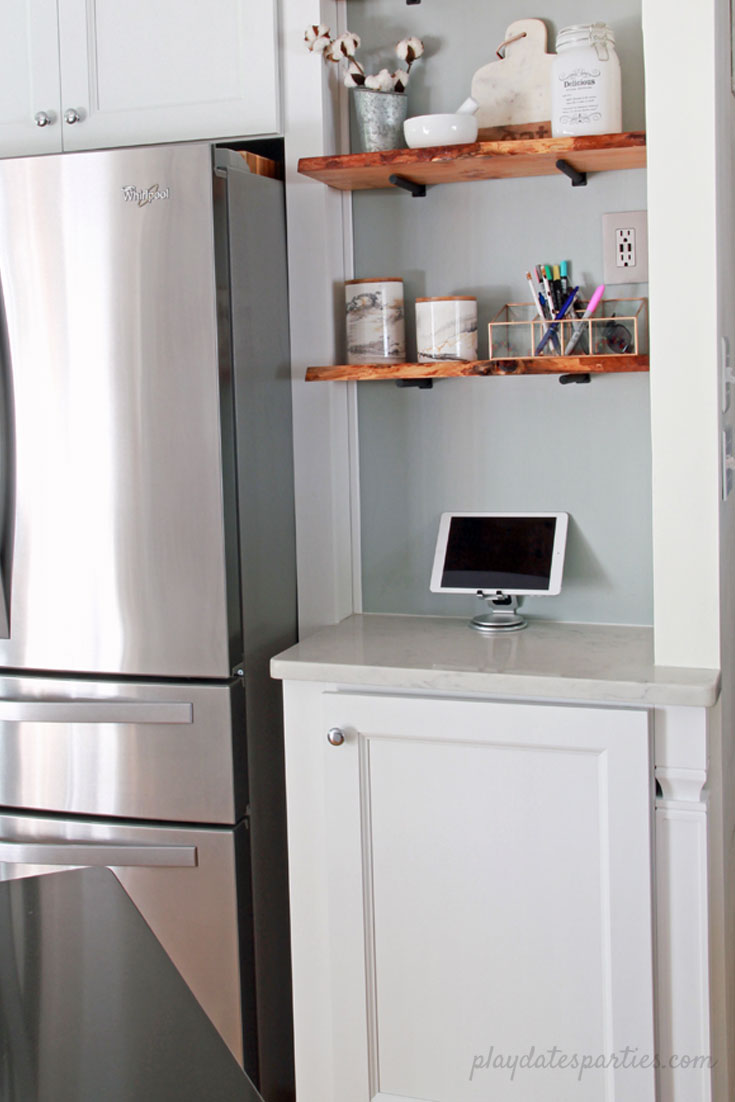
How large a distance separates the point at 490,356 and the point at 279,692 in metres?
0.74

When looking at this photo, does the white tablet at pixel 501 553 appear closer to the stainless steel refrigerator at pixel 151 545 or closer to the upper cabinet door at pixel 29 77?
the stainless steel refrigerator at pixel 151 545

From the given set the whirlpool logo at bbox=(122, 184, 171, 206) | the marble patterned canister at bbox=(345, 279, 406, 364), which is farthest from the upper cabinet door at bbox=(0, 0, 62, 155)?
the marble patterned canister at bbox=(345, 279, 406, 364)

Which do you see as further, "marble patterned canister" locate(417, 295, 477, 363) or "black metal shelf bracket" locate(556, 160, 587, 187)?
"marble patterned canister" locate(417, 295, 477, 363)

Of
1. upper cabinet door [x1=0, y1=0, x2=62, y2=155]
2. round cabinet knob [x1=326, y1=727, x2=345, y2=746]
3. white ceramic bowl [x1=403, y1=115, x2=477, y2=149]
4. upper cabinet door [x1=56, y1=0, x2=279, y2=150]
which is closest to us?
round cabinet knob [x1=326, y1=727, x2=345, y2=746]

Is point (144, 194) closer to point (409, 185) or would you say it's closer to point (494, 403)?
point (409, 185)

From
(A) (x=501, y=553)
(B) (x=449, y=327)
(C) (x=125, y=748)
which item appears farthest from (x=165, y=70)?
(C) (x=125, y=748)

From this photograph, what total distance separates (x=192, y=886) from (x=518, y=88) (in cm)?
154

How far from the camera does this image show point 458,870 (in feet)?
6.35

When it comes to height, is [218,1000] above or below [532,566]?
below

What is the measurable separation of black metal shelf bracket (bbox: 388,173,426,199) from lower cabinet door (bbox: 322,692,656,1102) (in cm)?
92

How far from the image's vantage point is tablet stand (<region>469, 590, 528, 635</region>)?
2223mm

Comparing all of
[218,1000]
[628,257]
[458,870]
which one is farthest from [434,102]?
[218,1000]

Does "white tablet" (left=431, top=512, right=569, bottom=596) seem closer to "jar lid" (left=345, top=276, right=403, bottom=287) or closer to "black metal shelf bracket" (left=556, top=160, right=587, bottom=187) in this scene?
"jar lid" (left=345, top=276, right=403, bottom=287)

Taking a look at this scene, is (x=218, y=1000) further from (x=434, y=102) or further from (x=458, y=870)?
(x=434, y=102)
